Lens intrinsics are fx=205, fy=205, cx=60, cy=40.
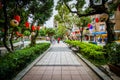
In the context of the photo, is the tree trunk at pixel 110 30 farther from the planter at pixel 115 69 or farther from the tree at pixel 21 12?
the tree at pixel 21 12

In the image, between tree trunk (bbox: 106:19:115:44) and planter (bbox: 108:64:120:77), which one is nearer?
planter (bbox: 108:64:120:77)

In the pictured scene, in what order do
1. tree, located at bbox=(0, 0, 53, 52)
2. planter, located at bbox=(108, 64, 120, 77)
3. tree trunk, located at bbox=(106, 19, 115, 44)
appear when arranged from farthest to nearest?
tree trunk, located at bbox=(106, 19, 115, 44), tree, located at bbox=(0, 0, 53, 52), planter, located at bbox=(108, 64, 120, 77)

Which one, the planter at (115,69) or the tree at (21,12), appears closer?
the planter at (115,69)

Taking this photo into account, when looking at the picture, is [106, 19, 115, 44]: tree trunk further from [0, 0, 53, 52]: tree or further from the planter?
[0, 0, 53, 52]: tree

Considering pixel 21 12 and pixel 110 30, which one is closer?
pixel 21 12

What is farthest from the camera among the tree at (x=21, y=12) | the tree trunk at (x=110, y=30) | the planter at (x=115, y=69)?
the tree trunk at (x=110, y=30)

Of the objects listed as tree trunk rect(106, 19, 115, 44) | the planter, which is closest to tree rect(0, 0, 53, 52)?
tree trunk rect(106, 19, 115, 44)

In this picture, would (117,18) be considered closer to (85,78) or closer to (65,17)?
(65,17)

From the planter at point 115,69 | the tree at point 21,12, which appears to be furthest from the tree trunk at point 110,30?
the tree at point 21,12

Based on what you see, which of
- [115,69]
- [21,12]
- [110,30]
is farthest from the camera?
[110,30]

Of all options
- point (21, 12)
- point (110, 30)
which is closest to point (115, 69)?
point (110, 30)

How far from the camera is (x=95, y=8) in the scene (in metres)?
13.7

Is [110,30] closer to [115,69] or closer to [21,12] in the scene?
[115,69]

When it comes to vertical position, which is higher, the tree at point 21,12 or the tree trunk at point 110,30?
the tree at point 21,12
